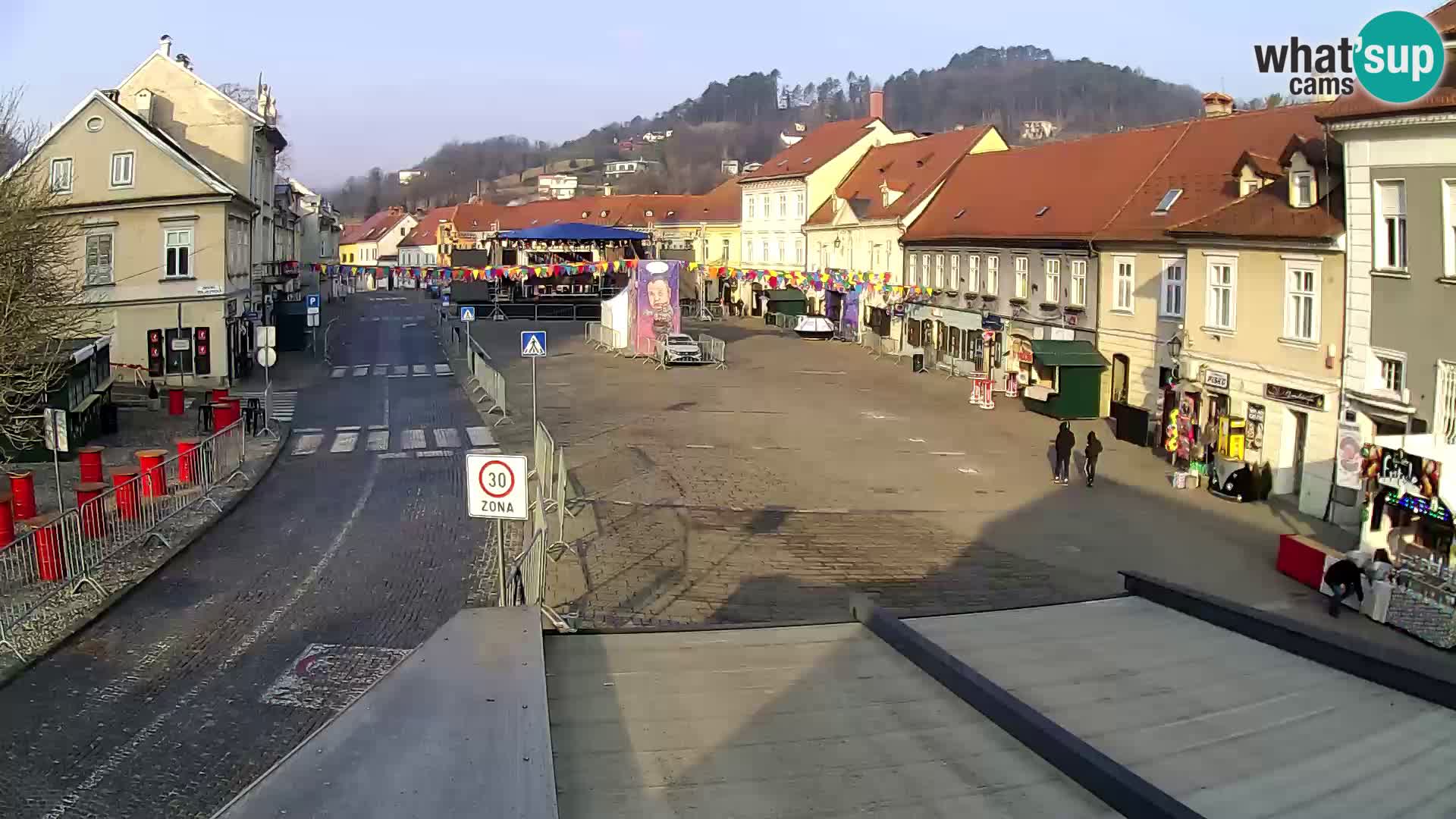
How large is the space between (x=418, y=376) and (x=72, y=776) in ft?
112

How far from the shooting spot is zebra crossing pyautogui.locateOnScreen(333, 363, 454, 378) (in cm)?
4369

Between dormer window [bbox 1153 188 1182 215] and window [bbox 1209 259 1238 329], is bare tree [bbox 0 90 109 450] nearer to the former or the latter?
window [bbox 1209 259 1238 329]

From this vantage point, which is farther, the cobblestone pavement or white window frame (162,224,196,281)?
white window frame (162,224,196,281)

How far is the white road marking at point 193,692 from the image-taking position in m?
9.48

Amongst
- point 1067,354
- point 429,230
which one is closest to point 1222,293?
point 1067,354

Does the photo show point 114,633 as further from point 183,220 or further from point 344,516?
point 183,220

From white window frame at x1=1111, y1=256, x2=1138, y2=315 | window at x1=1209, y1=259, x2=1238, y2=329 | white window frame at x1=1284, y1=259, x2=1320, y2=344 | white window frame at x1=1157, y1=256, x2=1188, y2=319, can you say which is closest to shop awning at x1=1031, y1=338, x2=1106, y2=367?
white window frame at x1=1111, y1=256, x2=1138, y2=315

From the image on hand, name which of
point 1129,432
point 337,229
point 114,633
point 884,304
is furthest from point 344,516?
point 337,229

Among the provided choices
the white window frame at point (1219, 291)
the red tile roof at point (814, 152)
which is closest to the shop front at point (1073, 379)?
the white window frame at point (1219, 291)

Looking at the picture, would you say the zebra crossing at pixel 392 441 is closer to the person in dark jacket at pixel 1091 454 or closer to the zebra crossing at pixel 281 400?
the zebra crossing at pixel 281 400

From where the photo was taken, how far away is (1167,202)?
33531mm

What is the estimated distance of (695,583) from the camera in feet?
52.1

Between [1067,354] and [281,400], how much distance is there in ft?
77.4

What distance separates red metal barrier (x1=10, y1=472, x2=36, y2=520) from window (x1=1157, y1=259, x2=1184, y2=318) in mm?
25513
